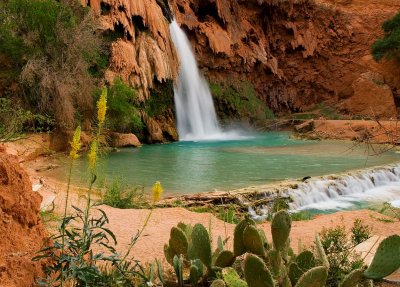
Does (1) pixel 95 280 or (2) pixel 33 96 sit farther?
(2) pixel 33 96

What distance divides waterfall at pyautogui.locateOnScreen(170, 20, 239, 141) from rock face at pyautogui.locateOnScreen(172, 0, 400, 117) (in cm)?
596

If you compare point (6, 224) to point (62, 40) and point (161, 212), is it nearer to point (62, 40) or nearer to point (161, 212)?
point (161, 212)

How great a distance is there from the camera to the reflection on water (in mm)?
11781

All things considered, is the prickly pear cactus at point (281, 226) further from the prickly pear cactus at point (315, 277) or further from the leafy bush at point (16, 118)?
the leafy bush at point (16, 118)

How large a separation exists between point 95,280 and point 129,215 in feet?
13.6

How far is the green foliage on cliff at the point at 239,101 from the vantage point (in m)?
33.7

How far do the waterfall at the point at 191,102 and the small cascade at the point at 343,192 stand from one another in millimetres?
15455

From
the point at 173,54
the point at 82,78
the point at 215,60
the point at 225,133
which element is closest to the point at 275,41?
the point at 215,60

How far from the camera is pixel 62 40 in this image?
17.1 m

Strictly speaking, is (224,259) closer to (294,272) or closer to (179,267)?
(179,267)

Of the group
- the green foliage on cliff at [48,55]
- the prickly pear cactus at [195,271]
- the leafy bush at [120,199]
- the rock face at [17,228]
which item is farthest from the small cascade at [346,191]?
the green foliage on cliff at [48,55]

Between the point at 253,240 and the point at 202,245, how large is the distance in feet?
1.30

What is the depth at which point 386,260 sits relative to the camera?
3.15 metres

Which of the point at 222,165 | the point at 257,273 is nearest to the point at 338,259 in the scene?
the point at 257,273
